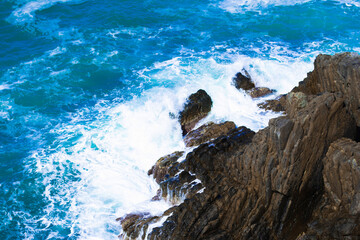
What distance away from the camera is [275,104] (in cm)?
2397

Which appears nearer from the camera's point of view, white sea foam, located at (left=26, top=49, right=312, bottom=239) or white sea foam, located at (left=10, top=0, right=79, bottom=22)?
white sea foam, located at (left=26, top=49, right=312, bottom=239)

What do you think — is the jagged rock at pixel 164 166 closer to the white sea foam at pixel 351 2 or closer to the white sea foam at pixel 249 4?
the white sea foam at pixel 249 4

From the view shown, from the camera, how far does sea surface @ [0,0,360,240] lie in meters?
20.2

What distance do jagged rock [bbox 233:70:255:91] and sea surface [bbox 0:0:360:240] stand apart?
490 millimetres

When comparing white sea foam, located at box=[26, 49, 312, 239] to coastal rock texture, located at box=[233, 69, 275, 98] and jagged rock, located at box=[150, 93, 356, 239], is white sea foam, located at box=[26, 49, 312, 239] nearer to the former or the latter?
coastal rock texture, located at box=[233, 69, 275, 98]

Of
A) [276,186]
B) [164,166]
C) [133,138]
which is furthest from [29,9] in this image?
[276,186]

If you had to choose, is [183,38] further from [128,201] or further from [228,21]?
[128,201]

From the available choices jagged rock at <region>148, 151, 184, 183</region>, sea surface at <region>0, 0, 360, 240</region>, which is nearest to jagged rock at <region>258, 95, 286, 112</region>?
sea surface at <region>0, 0, 360, 240</region>

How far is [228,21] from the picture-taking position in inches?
1539

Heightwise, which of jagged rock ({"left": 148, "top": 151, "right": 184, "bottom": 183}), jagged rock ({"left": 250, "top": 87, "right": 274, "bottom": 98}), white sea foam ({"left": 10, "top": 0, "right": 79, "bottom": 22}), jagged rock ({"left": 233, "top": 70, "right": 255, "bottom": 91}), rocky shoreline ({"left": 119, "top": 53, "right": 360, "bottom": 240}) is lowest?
jagged rock ({"left": 148, "top": 151, "right": 184, "bottom": 183})

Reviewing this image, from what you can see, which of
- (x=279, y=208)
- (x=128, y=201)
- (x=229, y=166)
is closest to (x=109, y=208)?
(x=128, y=201)

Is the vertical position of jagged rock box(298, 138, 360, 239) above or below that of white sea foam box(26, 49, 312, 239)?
above

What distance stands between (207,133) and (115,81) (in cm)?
1255

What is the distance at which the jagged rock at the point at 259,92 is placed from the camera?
86.7ft
